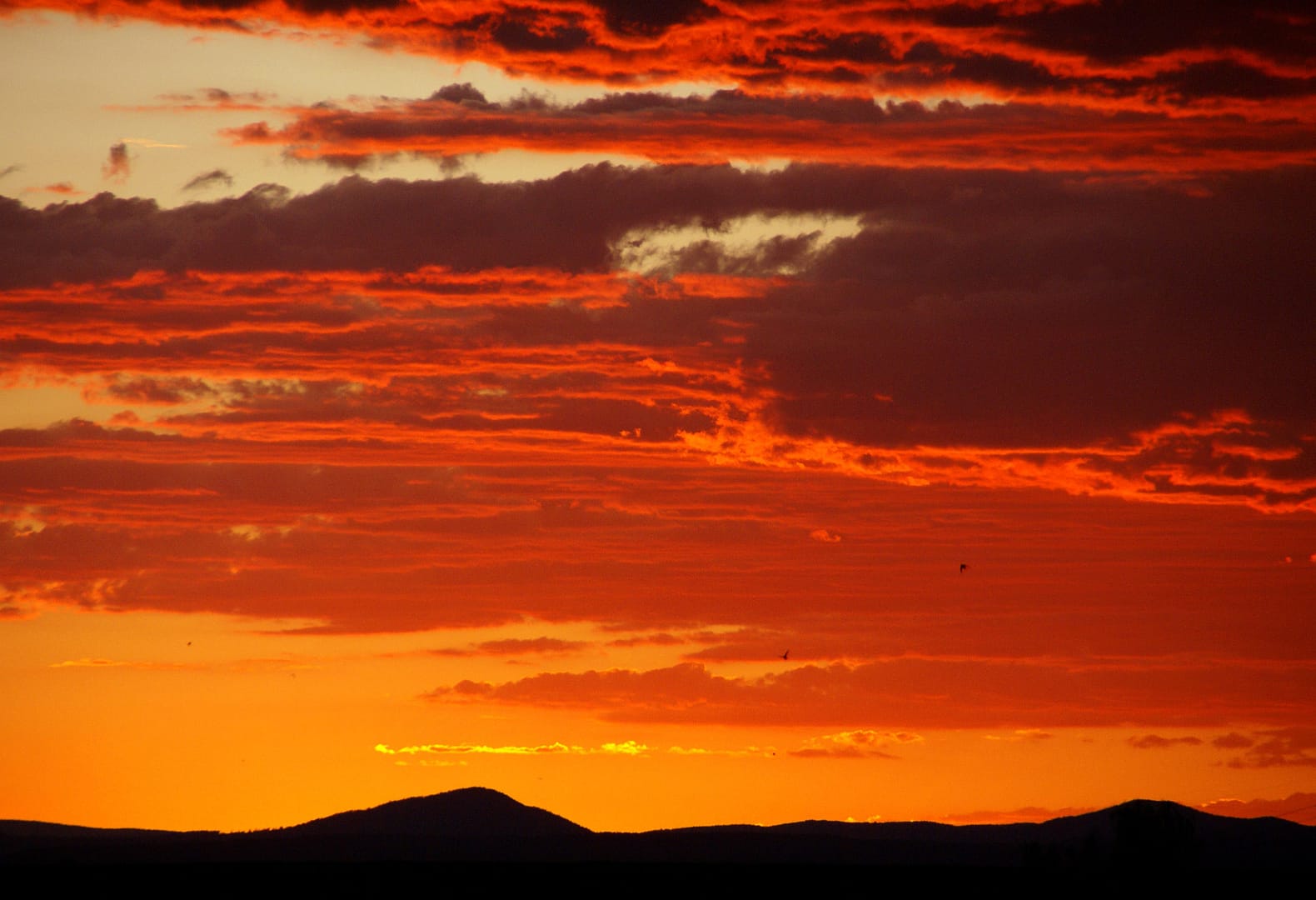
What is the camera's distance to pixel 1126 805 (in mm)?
185250

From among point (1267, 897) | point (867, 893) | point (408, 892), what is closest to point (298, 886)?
point (408, 892)

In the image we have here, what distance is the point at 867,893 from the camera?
19562 centimetres

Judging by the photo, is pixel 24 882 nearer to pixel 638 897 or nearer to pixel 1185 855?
pixel 638 897

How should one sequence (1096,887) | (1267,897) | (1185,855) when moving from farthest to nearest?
(1267,897), (1185,855), (1096,887)

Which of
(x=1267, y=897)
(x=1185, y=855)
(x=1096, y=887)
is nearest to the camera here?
(x=1096, y=887)

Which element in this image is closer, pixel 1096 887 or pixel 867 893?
pixel 1096 887

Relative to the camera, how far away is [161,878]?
19562 cm

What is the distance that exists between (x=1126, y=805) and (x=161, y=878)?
97501 mm

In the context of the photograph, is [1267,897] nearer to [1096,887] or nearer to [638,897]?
[1096,887]

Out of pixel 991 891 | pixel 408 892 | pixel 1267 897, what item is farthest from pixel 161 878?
pixel 1267 897

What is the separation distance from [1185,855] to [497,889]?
224 feet

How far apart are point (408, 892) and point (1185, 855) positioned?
75578 millimetres

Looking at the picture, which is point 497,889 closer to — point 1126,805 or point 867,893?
point 867,893

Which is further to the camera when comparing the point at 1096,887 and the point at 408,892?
the point at 408,892
